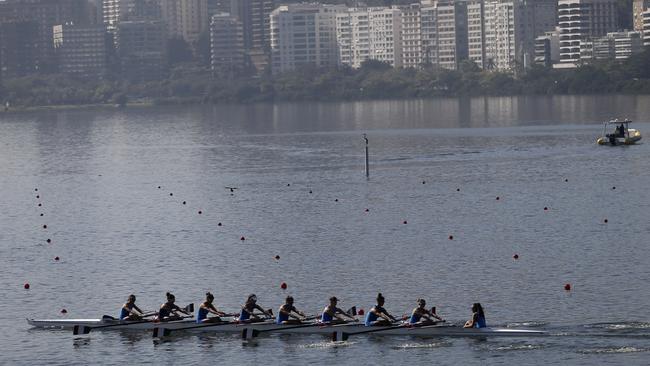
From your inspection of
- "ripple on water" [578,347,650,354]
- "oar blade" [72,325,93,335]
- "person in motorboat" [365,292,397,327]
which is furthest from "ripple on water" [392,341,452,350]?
"oar blade" [72,325,93,335]

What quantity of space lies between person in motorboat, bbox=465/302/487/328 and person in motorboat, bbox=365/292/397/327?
212 cm

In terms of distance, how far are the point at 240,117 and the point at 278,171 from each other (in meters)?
95.7

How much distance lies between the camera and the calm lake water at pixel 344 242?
4094cm

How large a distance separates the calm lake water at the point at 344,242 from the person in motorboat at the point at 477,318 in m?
0.48

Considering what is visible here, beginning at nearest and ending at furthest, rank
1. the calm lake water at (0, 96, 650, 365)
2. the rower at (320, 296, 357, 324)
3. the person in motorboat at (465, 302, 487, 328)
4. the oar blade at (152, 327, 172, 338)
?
the person in motorboat at (465, 302, 487, 328) → the calm lake water at (0, 96, 650, 365) → the rower at (320, 296, 357, 324) → the oar blade at (152, 327, 172, 338)

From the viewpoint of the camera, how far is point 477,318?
40.2 metres

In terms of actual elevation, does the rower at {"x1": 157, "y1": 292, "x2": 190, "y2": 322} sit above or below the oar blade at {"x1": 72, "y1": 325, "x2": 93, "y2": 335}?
above

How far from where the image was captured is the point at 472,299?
150 feet

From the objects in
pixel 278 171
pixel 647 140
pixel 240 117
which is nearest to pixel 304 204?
pixel 278 171

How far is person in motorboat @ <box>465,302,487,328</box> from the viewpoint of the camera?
40.2 m

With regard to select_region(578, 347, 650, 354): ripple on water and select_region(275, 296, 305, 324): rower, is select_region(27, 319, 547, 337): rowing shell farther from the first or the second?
select_region(578, 347, 650, 354): ripple on water

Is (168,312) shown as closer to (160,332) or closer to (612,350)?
(160,332)

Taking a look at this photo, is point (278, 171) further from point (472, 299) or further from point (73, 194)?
point (472, 299)

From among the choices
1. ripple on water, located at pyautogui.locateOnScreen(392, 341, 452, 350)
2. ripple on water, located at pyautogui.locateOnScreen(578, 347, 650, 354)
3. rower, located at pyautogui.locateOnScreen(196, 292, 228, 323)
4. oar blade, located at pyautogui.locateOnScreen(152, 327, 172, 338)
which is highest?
rower, located at pyautogui.locateOnScreen(196, 292, 228, 323)
